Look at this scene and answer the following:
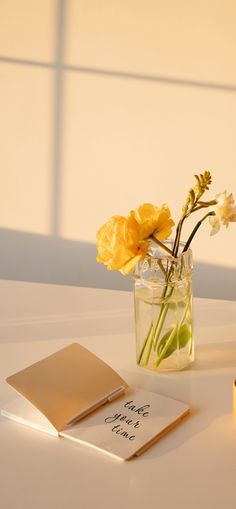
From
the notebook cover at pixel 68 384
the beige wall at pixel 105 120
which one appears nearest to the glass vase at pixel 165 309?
the notebook cover at pixel 68 384

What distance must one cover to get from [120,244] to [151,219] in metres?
0.07

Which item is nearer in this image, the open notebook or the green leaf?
the open notebook

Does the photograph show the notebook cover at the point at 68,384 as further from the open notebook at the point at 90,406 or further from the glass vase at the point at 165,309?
the glass vase at the point at 165,309

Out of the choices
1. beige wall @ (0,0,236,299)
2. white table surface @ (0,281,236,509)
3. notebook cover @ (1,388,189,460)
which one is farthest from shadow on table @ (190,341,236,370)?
beige wall @ (0,0,236,299)

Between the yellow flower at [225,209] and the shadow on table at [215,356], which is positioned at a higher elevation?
the yellow flower at [225,209]

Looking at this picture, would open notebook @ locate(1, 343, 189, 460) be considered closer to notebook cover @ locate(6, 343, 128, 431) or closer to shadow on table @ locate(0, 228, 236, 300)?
notebook cover @ locate(6, 343, 128, 431)

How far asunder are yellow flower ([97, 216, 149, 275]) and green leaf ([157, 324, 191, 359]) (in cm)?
18

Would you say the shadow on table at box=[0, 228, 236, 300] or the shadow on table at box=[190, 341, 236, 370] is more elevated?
the shadow on table at box=[0, 228, 236, 300]

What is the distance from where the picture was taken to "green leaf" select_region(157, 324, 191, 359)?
54.9 inches

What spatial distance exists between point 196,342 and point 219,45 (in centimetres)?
173

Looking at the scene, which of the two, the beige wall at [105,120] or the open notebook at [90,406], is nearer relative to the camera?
the open notebook at [90,406]

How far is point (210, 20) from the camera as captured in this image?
9.68 ft

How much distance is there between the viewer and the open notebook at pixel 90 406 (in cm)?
118

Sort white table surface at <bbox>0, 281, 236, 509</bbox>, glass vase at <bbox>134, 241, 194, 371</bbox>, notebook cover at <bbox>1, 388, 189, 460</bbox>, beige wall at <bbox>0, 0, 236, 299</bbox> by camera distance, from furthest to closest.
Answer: beige wall at <bbox>0, 0, 236, 299</bbox> → glass vase at <bbox>134, 241, 194, 371</bbox> → notebook cover at <bbox>1, 388, 189, 460</bbox> → white table surface at <bbox>0, 281, 236, 509</bbox>
